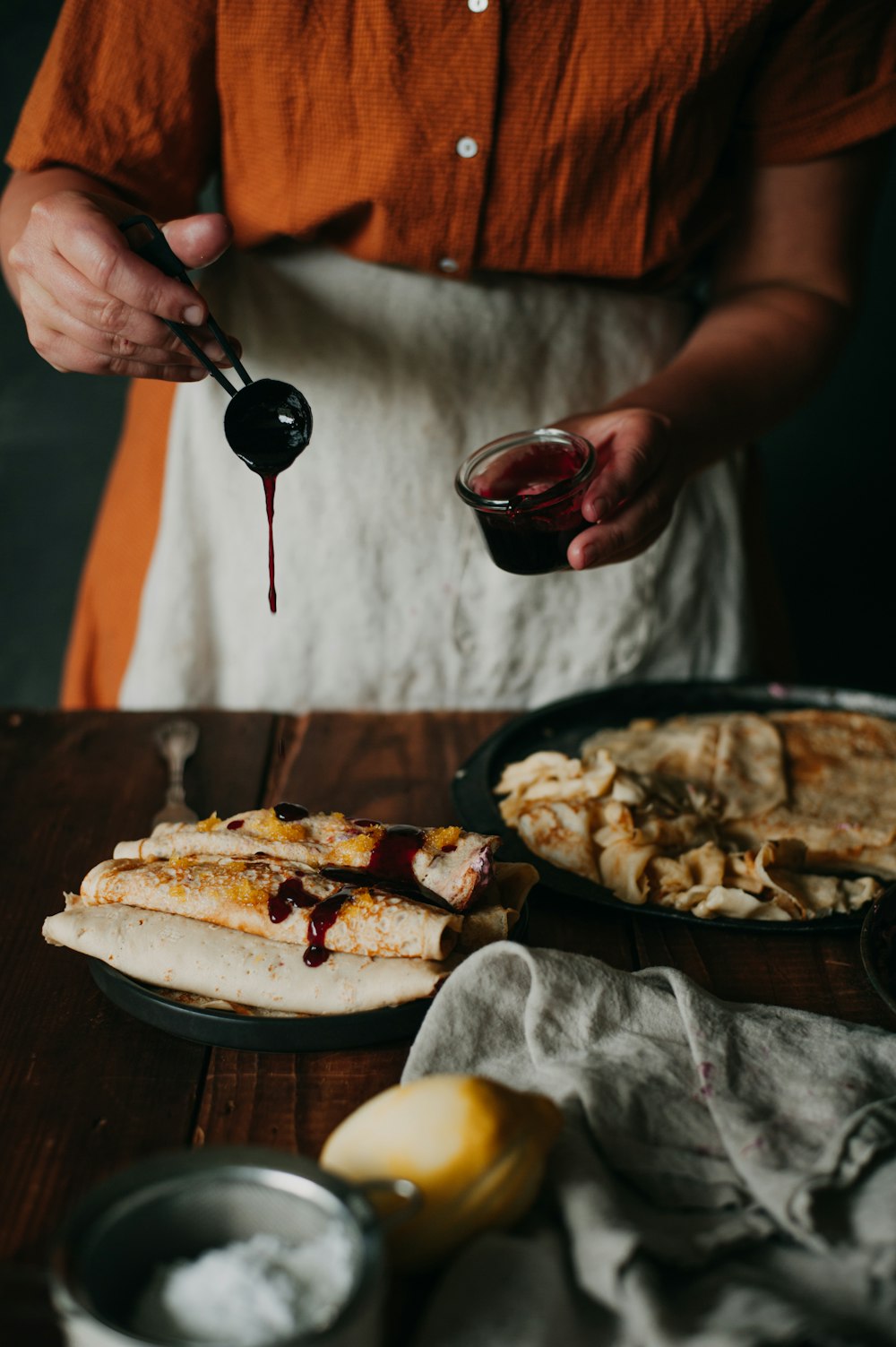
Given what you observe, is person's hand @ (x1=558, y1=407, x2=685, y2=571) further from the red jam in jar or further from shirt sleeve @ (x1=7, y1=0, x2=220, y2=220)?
shirt sleeve @ (x1=7, y1=0, x2=220, y2=220)

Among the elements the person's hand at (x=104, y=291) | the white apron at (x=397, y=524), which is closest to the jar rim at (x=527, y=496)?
the person's hand at (x=104, y=291)

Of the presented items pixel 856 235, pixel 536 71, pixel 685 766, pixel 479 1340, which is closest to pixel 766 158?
pixel 856 235

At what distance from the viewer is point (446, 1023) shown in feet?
3.62

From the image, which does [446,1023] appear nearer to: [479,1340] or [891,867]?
[479,1340]

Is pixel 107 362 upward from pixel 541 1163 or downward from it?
upward

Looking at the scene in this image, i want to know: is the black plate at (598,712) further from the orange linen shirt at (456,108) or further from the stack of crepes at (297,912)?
the orange linen shirt at (456,108)

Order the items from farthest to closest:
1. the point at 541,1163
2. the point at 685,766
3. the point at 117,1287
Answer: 1. the point at 685,766
2. the point at 541,1163
3. the point at 117,1287

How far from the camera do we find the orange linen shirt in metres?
1.71

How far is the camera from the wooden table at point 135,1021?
1.04m

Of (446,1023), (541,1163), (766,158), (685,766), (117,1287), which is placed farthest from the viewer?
(766,158)

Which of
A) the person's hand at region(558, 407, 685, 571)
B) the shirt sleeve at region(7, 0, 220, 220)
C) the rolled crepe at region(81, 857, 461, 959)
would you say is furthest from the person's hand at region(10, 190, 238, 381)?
the rolled crepe at region(81, 857, 461, 959)

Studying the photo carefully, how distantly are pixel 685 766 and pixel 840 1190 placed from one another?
32.3 inches

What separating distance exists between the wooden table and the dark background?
1.72 meters

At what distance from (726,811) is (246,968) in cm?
74
